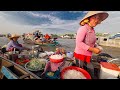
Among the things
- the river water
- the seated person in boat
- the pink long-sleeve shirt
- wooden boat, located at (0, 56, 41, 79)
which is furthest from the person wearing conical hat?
the seated person in boat

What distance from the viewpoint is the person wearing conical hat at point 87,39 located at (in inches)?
84.3

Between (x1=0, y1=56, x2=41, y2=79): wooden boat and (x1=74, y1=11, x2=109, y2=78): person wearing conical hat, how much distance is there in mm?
785

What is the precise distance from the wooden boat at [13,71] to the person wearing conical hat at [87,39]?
30.9 inches

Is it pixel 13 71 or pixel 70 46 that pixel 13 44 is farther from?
pixel 70 46

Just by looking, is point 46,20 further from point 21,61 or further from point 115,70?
point 115,70

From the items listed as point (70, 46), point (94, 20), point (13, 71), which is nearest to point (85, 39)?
point (94, 20)

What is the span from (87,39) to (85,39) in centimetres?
3

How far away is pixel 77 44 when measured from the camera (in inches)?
87.7

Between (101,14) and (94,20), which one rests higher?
(101,14)

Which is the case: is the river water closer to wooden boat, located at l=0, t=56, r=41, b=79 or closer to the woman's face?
wooden boat, located at l=0, t=56, r=41, b=79

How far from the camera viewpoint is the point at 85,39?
2166 millimetres

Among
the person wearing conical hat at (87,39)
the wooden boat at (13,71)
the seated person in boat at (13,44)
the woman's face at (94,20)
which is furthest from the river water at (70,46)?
the woman's face at (94,20)

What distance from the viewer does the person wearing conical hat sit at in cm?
214
